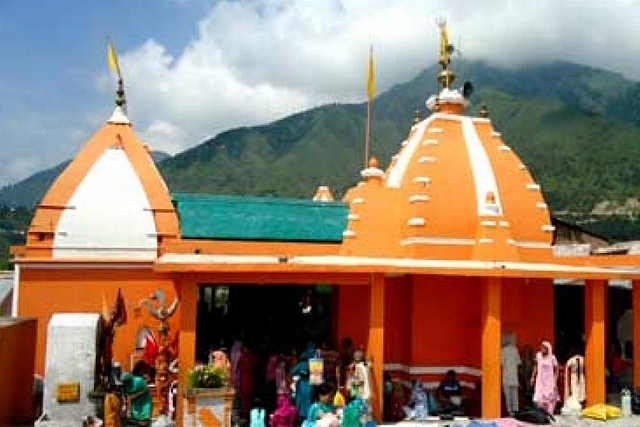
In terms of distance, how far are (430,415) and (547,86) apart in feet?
591

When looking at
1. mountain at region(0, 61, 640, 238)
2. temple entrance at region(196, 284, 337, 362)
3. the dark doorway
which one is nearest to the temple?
temple entrance at region(196, 284, 337, 362)

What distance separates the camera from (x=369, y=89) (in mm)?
18625

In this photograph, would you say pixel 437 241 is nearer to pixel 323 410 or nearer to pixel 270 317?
pixel 323 410

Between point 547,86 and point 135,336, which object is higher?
point 547,86

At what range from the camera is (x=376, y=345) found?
42.6 feet

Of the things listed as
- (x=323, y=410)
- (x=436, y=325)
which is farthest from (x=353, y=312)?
(x=323, y=410)

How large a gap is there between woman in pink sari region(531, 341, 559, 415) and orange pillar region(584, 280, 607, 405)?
2.40 feet

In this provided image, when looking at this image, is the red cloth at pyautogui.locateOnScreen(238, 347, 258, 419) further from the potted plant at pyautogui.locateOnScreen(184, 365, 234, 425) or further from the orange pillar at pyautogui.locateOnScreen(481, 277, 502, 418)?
the orange pillar at pyautogui.locateOnScreen(481, 277, 502, 418)

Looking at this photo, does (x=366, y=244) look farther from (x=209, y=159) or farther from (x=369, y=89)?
(x=209, y=159)

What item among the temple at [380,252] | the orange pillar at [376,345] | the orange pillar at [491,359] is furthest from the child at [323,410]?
the orange pillar at [491,359]

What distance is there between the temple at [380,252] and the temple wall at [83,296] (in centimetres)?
3

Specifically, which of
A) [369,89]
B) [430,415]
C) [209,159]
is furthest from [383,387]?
[209,159]

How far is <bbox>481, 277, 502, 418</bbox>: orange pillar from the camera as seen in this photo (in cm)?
1320

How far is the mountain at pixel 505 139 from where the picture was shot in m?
69.9
